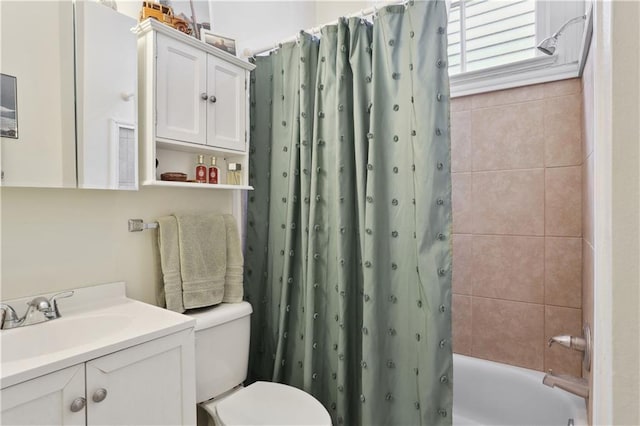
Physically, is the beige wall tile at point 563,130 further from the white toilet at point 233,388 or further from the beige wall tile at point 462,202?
the white toilet at point 233,388

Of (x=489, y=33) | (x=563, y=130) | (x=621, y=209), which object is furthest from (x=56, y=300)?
(x=489, y=33)

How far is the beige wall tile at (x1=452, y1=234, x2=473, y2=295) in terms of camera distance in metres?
1.92

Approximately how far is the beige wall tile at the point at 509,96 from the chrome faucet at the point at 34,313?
2.08 metres

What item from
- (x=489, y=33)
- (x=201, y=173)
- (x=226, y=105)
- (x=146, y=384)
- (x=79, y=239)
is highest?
(x=489, y=33)

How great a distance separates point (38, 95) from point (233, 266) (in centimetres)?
98

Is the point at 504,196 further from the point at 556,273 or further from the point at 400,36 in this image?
the point at 400,36

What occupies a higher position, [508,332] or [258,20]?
[258,20]

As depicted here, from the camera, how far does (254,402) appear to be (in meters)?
1.45

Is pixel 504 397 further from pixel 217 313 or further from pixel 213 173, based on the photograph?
pixel 213 173

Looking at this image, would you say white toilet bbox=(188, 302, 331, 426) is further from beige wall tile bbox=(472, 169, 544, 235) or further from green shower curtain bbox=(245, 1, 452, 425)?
beige wall tile bbox=(472, 169, 544, 235)

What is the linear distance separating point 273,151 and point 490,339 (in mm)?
1528

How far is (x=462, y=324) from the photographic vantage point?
6.38ft

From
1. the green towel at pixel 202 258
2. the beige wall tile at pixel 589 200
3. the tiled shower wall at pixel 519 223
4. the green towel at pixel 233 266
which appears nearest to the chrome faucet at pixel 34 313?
the green towel at pixel 202 258

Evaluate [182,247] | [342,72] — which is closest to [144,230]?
[182,247]
